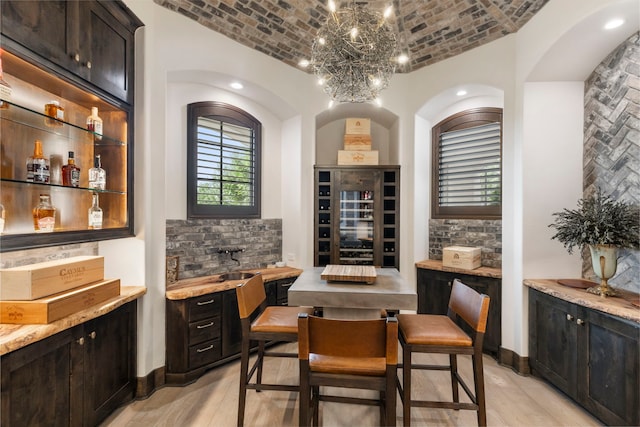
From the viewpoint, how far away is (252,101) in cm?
385

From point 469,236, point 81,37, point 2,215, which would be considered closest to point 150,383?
point 2,215

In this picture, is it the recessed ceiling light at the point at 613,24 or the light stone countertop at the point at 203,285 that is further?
the light stone countertop at the point at 203,285

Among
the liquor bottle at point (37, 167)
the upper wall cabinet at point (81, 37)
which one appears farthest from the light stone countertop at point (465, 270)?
the liquor bottle at point (37, 167)

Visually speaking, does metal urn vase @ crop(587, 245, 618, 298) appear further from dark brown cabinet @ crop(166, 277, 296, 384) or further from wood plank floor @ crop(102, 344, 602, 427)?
dark brown cabinet @ crop(166, 277, 296, 384)

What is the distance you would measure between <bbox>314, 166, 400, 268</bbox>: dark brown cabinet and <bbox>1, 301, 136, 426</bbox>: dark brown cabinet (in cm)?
226

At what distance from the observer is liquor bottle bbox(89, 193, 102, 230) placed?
2203mm

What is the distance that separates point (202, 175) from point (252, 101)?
118cm

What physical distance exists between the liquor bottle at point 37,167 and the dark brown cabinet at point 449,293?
12.2ft

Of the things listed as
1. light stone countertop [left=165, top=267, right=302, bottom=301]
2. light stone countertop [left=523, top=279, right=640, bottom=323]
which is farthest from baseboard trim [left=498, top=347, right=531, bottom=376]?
light stone countertop [left=165, top=267, right=302, bottom=301]

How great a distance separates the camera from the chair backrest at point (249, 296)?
2082 mm

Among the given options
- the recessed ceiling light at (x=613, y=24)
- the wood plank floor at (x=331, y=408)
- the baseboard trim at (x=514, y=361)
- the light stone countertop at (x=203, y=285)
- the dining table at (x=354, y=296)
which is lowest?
the wood plank floor at (x=331, y=408)

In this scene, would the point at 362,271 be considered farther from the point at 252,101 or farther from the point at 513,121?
the point at 252,101

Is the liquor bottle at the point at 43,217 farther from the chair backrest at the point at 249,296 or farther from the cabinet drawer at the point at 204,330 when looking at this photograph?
the cabinet drawer at the point at 204,330

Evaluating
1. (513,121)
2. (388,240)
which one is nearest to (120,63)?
(388,240)
